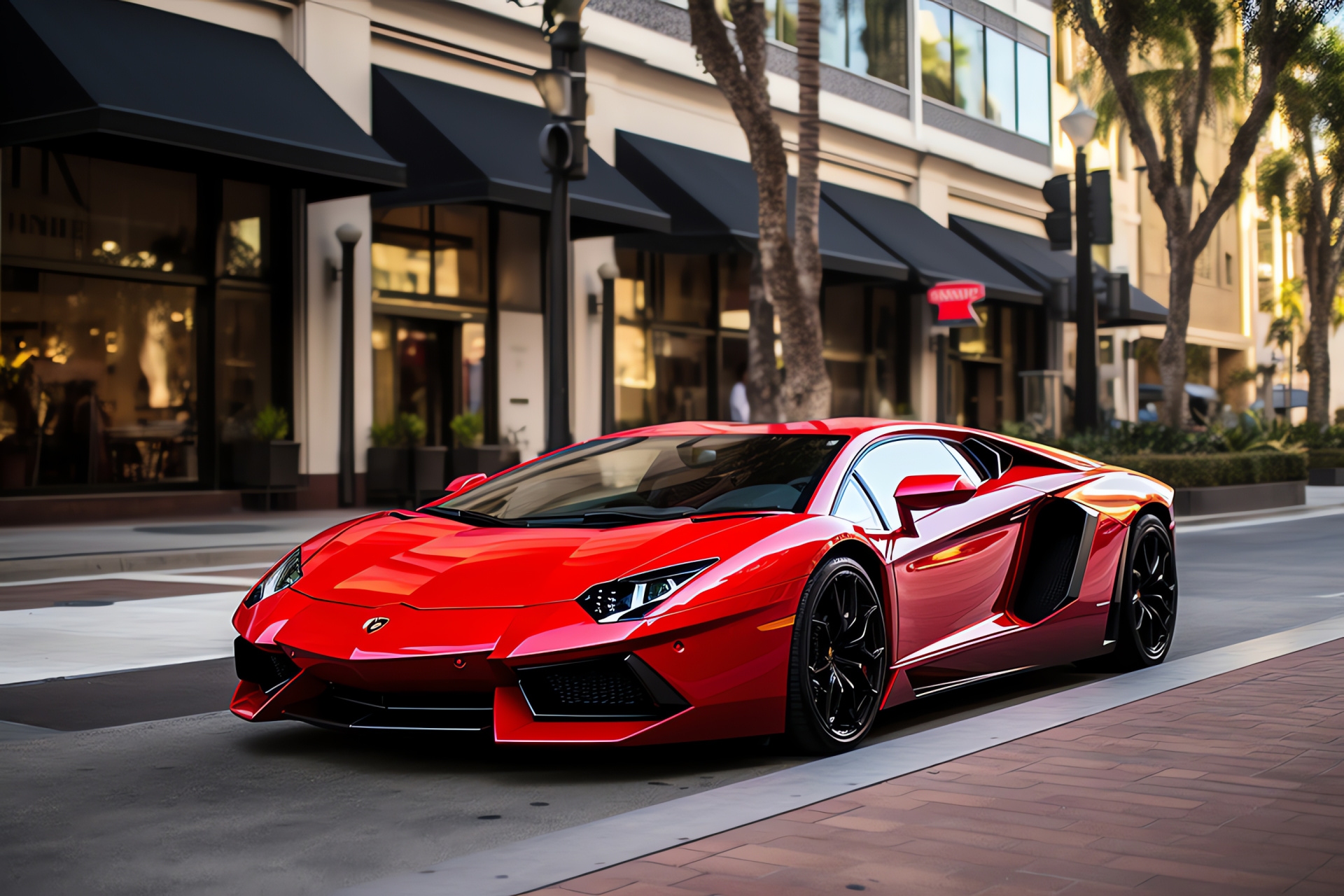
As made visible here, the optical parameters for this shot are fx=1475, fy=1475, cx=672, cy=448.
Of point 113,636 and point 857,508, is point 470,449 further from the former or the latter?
point 857,508

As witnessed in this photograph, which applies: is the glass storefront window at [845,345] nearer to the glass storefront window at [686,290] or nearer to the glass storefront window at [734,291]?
the glass storefront window at [734,291]

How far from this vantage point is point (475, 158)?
18312 mm

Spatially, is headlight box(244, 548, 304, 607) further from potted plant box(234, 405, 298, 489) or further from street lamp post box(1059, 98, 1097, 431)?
street lamp post box(1059, 98, 1097, 431)

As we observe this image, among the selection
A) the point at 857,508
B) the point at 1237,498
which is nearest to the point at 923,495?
the point at 857,508

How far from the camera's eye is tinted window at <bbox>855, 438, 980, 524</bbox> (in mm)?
5699

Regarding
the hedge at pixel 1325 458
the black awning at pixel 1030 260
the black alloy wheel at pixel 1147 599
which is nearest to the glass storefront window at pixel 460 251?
the black awning at pixel 1030 260

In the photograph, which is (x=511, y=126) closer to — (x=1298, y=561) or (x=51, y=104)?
(x=51, y=104)

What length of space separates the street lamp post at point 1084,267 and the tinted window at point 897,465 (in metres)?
15.6

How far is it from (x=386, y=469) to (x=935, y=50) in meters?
18.8

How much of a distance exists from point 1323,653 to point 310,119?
12.9 m

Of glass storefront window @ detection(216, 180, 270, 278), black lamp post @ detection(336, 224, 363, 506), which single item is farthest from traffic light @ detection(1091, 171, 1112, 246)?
glass storefront window @ detection(216, 180, 270, 278)

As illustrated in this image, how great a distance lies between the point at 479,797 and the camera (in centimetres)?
457

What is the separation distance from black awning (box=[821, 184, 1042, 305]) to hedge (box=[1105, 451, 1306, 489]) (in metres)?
6.79

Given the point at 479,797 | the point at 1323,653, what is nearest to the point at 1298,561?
the point at 1323,653
